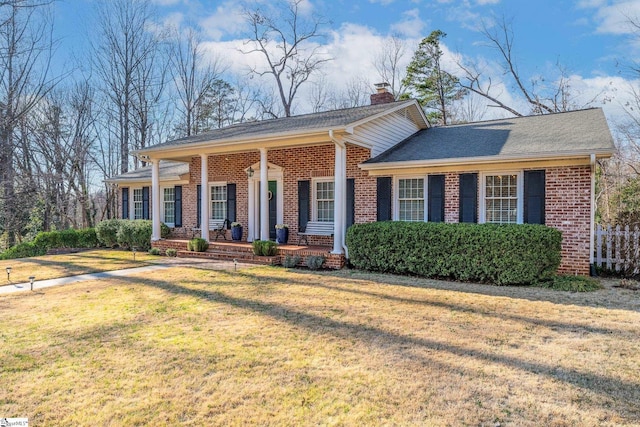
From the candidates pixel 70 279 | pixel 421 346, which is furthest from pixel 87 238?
pixel 421 346

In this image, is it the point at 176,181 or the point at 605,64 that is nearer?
the point at 176,181

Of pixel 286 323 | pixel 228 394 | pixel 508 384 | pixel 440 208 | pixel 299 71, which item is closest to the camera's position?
pixel 228 394

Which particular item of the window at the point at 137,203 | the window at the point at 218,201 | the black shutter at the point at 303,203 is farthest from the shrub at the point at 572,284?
the window at the point at 137,203

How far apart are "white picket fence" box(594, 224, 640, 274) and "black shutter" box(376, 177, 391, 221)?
16.1ft

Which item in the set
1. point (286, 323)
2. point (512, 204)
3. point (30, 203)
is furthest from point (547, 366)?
point (30, 203)

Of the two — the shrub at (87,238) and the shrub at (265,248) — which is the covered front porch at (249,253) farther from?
the shrub at (87,238)

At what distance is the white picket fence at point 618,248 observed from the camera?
27.6 feet

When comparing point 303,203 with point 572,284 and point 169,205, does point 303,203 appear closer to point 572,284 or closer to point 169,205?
point 169,205

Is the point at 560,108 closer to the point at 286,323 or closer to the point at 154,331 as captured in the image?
the point at 286,323

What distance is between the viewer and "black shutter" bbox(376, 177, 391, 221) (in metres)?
10.7

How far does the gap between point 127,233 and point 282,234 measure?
6.39m

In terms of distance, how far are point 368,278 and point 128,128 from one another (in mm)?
20785

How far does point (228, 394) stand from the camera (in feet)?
10.5

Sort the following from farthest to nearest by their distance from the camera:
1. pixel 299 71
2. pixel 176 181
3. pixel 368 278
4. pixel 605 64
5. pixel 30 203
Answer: pixel 299 71, pixel 30 203, pixel 605 64, pixel 176 181, pixel 368 278
